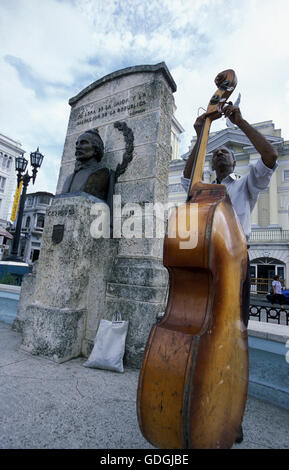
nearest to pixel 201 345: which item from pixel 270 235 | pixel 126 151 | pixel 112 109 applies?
pixel 126 151

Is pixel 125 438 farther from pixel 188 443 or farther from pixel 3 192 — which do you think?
pixel 3 192

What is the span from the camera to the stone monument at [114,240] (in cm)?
229

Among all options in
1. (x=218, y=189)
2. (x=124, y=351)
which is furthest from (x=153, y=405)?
(x=124, y=351)

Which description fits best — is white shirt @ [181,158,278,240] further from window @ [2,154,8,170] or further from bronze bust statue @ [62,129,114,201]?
window @ [2,154,8,170]

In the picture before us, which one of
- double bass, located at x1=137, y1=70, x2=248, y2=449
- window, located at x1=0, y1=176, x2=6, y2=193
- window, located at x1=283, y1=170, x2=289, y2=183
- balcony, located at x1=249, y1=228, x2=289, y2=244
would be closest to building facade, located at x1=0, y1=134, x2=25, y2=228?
window, located at x1=0, y1=176, x2=6, y2=193

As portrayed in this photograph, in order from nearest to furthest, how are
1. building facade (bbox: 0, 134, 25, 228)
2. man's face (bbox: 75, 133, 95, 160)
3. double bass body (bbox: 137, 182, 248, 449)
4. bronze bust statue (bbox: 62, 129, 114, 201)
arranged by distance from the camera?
double bass body (bbox: 137, 182, 248, 449)
bronze bust statue (bbox: 62, 129, 114, 201)
man's face (bbox: 75, 133, 95, 160)
building facade (bbox: 0, 134, 25, 228)

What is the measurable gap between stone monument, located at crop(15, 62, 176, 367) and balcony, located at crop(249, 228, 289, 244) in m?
16.2

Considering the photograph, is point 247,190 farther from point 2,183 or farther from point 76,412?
point 2,183

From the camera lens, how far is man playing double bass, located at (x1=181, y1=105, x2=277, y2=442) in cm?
140

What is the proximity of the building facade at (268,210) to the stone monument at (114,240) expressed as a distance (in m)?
15.1

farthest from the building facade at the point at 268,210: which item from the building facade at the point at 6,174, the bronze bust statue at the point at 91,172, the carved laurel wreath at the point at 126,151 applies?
the building facade at the point at 6,174

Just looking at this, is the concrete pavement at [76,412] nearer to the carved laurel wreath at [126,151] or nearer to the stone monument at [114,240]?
the stone monument at [114,240]

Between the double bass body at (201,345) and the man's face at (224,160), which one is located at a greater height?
the man's face at (224,160)

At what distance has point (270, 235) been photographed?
17172 mm
